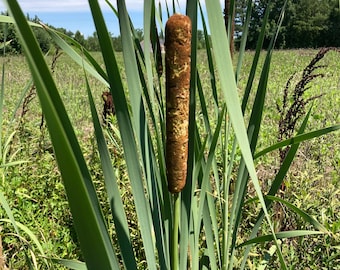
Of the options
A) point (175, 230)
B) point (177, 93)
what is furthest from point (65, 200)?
point (177, 93)

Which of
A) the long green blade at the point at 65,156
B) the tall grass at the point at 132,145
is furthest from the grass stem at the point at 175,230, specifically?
the long green blade at the point at 65,156

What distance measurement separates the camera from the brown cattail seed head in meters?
0.41

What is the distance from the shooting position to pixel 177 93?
44 cm

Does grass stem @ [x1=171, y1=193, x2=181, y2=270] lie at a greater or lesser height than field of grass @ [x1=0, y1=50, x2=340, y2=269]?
greater

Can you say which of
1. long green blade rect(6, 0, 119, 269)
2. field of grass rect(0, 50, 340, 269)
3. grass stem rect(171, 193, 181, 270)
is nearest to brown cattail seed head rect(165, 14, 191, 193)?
grass stem rect(171, 193, 181, 270)

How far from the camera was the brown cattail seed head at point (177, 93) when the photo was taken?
1.36 feet

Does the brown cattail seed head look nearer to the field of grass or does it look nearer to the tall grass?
the tall grass

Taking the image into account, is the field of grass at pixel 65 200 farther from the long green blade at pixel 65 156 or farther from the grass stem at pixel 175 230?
the long green blade at pixel 65 156

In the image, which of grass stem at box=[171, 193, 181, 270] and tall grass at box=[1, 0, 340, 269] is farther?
grass stem at box=[171, 193, 181, 270]

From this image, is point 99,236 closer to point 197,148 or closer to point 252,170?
point 252,170

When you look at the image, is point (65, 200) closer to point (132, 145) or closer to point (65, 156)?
point (132, 145)

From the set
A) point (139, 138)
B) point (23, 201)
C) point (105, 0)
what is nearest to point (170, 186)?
point (139, 138)

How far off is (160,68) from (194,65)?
166mm

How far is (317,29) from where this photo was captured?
3234cm
